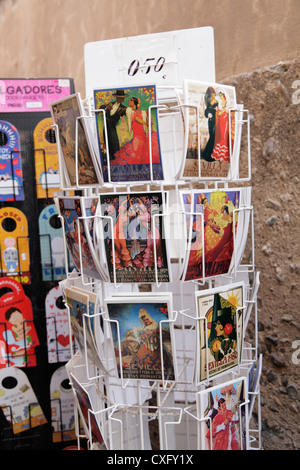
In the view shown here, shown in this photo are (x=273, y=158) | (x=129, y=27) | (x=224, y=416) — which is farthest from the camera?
(x=129, y=27)

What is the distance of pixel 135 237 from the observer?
1308 millimetres

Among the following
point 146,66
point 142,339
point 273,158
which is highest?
point 146,66

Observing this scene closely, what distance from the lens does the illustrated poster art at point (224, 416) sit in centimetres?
137

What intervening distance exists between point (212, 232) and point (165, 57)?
55 centimetres

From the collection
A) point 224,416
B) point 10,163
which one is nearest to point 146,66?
point 10,163

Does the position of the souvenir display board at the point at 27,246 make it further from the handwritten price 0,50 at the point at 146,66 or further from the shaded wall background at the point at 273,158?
the shaded wall background at the point at 273,158

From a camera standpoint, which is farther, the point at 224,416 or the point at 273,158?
the point at 273,158

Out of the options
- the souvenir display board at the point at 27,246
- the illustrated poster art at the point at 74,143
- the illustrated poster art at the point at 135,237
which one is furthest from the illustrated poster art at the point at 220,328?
the souvenir display board at the point at 27,246

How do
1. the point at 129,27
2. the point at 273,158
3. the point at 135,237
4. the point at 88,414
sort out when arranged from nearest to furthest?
the point at 135,237, the point at 88,414, the point at 273,158, the point at 129,27

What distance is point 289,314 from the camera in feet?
5.71

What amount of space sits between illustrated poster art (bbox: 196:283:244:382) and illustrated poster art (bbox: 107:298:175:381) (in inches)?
3.6

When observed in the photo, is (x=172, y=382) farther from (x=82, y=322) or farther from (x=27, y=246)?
(x=27, y=246)
